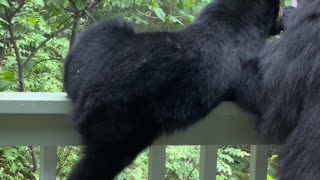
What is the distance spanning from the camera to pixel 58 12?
9.84ft

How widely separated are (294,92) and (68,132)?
482 mm

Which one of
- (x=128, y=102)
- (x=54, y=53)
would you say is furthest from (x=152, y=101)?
(x=54, y=53)

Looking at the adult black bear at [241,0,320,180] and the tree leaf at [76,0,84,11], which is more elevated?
the tree leaf at [76,0,84,11]

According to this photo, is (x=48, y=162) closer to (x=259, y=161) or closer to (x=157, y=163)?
(x=157, y=163)

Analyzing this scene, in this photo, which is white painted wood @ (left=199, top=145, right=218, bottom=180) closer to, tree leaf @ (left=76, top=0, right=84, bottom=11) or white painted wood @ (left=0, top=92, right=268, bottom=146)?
white painted wood @ (left=0, top=92, right=268, bottom=146)

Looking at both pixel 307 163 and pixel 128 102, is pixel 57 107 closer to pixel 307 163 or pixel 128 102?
pixel 128 102

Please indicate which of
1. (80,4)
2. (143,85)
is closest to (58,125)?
(143,85)

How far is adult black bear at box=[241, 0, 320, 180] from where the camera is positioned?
3.20 ft

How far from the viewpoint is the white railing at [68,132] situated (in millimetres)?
1161

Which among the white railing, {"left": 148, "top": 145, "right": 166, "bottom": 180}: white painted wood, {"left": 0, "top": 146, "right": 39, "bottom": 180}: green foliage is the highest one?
the white railing

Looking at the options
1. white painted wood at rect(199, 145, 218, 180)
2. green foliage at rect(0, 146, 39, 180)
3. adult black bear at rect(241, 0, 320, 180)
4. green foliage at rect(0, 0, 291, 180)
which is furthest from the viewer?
green foliage at rect(0, 146, 39, 180)

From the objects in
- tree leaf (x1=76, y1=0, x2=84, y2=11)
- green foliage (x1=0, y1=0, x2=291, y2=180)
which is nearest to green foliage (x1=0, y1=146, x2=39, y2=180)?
green foliage (x1=0, y1=0, x2=291, y2=180)

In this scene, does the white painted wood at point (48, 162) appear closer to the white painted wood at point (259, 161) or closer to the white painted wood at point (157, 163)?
the white painted wood at point (157, 163)

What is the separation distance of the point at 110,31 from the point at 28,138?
30 cm
